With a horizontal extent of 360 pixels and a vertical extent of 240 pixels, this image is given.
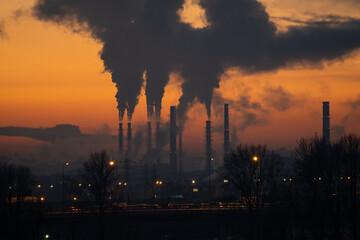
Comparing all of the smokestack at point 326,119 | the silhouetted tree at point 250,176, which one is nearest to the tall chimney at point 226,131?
the smokestack at point 326,119

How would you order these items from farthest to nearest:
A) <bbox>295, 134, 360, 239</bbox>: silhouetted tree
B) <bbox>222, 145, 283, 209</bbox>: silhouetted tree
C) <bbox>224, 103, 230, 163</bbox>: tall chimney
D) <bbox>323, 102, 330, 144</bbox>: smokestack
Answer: <bbox>224, 103, 230, 163</bbox>: tall chimney → <bbox>323, 102, 330, 144</bbox>: smokestack → <bbox>222, 145, 283, 209</bbox>: silhouetted tree → <bbox>295, 134, 360, 239</bbox>: silhouetted tree

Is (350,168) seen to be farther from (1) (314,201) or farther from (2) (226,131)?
(2) (226,131)

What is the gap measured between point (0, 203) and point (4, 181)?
10.2ft

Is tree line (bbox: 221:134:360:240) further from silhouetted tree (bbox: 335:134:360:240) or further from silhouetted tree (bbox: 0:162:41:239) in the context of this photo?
silhouetted tree (bbox: 0:162:41:239)

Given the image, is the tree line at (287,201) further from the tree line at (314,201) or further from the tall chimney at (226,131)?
the tall chimney at (226,131)

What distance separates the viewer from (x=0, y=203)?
59.8 meters

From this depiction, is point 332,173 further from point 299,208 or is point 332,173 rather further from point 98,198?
point 98,198

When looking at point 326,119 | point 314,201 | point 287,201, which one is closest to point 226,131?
point 326,119

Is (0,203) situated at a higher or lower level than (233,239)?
higher

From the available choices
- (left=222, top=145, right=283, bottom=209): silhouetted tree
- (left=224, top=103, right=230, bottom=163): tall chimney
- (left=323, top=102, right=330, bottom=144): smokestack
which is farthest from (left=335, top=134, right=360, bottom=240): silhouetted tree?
(left=224, top=103, right=230, bottom=163): tall chimney

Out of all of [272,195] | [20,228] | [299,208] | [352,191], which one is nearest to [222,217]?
[272,195]

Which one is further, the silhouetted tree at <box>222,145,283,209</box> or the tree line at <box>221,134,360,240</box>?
the silhouetted tree at <box>222,145,283,209</box>

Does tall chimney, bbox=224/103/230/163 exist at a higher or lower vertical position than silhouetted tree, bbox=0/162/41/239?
higher

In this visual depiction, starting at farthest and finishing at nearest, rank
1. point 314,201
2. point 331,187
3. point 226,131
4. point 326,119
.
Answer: point 226,131
point 326,119
point 331,187
point 314,201
